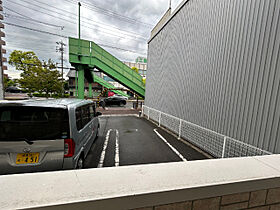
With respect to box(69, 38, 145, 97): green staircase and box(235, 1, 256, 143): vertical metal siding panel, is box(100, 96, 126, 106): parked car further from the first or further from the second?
box(235, 1, 256, 143): vertical metal siding panel

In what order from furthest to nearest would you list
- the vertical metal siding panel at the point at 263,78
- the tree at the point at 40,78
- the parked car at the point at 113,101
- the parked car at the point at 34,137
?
the parked car at the point at 113,101
the tree at the point at 40,78
the vertical metal siding panel at the point at 263,78
the parked car at the point at 34,137

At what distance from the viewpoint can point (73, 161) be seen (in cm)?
236

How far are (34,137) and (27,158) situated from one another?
0.35 metres

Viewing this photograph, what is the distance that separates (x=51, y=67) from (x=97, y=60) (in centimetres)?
984

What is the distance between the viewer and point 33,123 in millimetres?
2105

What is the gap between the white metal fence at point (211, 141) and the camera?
332 centimetres

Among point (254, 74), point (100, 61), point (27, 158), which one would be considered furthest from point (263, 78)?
point (100, 61)

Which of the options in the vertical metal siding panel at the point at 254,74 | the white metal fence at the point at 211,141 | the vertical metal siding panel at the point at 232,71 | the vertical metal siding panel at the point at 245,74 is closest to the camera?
the vertical metal siding panel at the point at 254,74

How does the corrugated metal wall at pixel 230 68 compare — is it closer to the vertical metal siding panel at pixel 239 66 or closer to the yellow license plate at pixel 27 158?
the vertical metal siding panel at pixel 239 66

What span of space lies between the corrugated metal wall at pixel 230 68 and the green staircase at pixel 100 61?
733cm

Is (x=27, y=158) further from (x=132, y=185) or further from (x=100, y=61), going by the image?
(x=100, y=61)

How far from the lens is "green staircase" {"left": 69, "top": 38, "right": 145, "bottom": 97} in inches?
428

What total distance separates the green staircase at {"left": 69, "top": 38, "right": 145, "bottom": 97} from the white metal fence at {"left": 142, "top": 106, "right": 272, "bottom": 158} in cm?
754

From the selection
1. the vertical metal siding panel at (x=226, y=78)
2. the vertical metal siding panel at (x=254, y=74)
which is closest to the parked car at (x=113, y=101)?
the vertical metal siding panel at (x=226, y=78)
